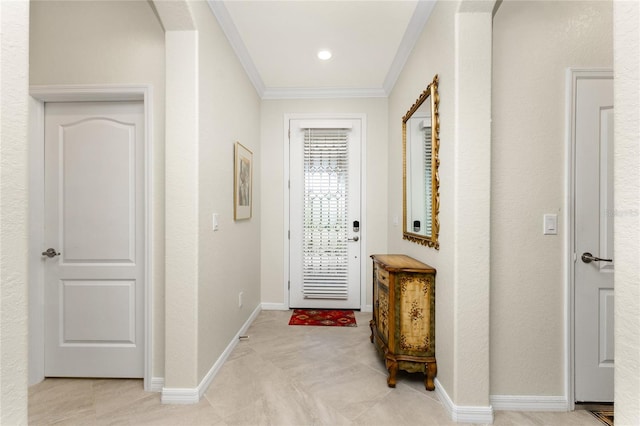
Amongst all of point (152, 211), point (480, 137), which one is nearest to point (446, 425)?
point (480, 137)

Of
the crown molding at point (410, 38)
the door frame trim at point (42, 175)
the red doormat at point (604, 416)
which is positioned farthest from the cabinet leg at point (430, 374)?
the crown molding at point (410, 38)

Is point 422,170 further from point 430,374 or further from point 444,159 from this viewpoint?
point 430,374

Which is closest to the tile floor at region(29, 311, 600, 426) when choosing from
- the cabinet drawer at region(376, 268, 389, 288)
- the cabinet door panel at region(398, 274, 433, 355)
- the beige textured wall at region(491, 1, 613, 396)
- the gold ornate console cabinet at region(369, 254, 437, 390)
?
the gold ornate console cabinet at region(369, 254, 437, 390)

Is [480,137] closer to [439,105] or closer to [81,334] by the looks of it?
[439,105]

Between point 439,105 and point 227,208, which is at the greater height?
point 439,105

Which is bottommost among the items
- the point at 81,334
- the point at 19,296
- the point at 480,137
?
the point at 81,334

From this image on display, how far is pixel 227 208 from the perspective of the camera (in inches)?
99.1

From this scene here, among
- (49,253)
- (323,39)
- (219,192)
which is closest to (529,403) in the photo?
(219,192)

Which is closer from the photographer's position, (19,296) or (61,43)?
(19,296)

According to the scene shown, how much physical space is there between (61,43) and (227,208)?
5.17 ft

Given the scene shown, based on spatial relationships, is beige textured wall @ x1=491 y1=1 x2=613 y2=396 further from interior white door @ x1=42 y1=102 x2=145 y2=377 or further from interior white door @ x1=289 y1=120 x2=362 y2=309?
interior white door @ x1=42 y1=102 x2=145 y2=377

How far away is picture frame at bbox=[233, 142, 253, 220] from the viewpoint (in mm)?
2707

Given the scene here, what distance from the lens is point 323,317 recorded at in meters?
3.55

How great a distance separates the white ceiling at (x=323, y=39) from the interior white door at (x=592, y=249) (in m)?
1.28
